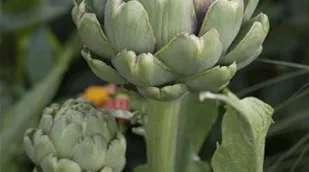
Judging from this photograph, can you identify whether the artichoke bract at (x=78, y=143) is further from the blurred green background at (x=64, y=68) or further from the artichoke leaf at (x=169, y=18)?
the blurred green background at (x=64, y=68)

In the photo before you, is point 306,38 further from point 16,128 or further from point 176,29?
point 176,29

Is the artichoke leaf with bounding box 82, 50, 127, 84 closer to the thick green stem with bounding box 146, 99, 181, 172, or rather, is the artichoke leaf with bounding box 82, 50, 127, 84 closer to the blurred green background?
the thick green stem with bounding box 146, 99, 181, 172

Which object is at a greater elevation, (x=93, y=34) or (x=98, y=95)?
(x=93, y=34)

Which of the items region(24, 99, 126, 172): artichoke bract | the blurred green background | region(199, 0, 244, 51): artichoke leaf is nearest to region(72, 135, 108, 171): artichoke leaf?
region(24, 99, 126, 172): artichoke bract

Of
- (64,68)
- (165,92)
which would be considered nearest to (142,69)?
(165,92)

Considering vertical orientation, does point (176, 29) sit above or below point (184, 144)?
above

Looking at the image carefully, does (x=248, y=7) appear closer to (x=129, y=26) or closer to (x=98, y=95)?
(x=129, y=26)

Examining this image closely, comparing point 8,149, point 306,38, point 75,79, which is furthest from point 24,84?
point 306,38
